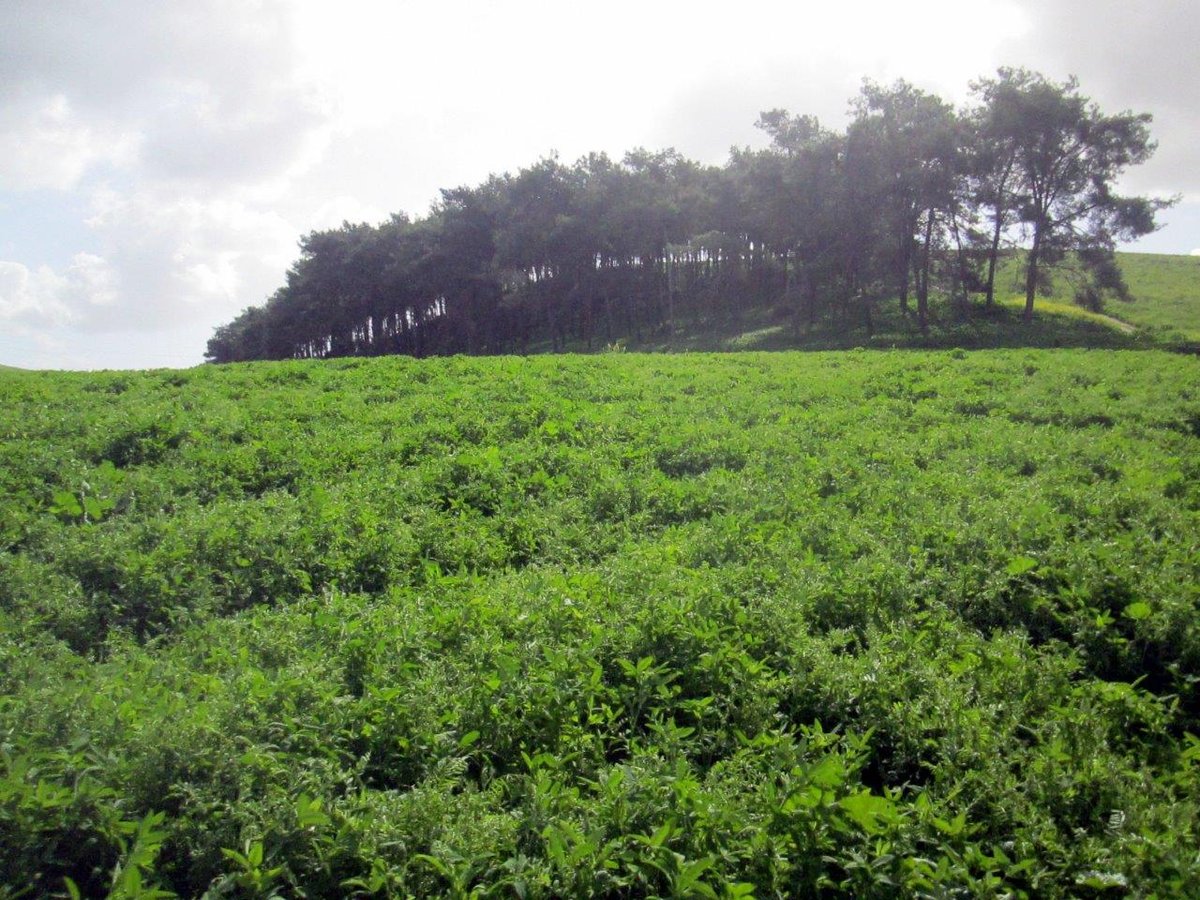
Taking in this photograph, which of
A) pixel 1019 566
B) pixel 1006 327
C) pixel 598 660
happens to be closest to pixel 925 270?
pixel 1006 327

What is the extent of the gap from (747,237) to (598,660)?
145 feet

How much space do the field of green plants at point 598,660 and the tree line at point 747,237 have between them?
95.8 feet

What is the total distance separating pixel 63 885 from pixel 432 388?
10.5 meters

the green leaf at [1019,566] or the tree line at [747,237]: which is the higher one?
the tree line at [747,237]

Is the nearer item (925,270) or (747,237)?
(925,270)

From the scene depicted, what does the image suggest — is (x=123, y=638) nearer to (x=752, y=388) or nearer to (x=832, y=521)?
(x=832, y=521)

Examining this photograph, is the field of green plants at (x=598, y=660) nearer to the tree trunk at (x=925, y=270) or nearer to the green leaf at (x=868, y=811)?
the green leaf at (x=868, y=811)

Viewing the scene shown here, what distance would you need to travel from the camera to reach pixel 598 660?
15.7 ft

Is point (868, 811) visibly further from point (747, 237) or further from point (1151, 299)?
point (1151, 299)

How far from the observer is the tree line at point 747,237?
34.7 meters

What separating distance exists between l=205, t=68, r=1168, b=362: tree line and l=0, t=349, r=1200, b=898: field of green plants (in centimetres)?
2919

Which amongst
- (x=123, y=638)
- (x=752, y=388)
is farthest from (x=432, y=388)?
(x=123, y=638)

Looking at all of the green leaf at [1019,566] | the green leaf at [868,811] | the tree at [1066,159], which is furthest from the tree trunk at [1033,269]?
the green leaf at [868,811]

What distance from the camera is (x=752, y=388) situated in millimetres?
13555
